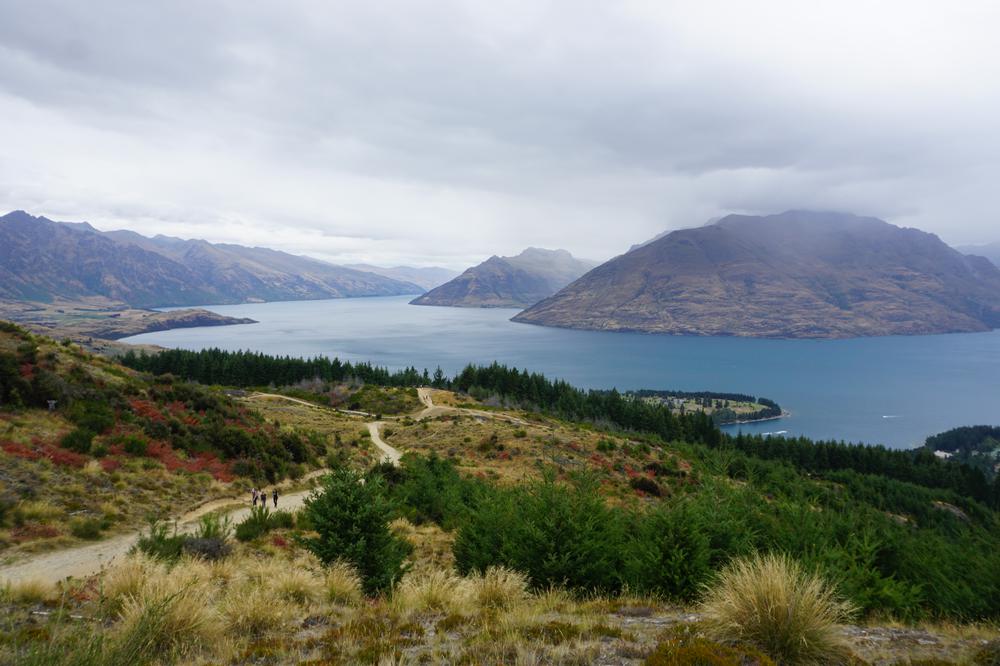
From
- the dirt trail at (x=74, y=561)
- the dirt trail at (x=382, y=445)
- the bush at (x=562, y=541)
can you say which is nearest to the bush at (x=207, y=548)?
the dirt trail at (x=74, y=561)

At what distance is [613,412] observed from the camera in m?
111

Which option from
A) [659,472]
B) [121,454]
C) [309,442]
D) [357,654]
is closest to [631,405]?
[659,472]

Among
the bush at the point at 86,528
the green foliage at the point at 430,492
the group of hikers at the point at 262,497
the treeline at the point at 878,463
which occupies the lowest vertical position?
the treeline at the point at 878,463

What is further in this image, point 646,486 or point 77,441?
point 646,486

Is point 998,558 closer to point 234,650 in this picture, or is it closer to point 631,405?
point 234,650

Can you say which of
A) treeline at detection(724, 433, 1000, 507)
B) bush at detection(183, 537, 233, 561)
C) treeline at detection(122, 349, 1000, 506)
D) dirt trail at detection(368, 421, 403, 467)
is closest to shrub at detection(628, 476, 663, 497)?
dirt trail at detection(368, 421, 403, 467)

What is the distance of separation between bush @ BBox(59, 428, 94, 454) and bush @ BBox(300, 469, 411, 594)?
18513mm

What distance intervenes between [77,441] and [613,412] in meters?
101

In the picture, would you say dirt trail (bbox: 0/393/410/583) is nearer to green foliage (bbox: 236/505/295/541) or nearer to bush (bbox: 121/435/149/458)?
green foliage (bbox: 236/505/295/541)

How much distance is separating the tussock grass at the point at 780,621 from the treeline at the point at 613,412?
9370 cm

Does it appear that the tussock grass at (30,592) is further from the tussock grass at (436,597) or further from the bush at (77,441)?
the bush at (77,441)

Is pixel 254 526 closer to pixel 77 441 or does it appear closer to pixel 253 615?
pixel 77 441

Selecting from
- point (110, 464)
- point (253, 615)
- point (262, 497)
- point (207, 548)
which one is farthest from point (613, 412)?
point (253, 615)

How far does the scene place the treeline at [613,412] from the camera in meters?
102
